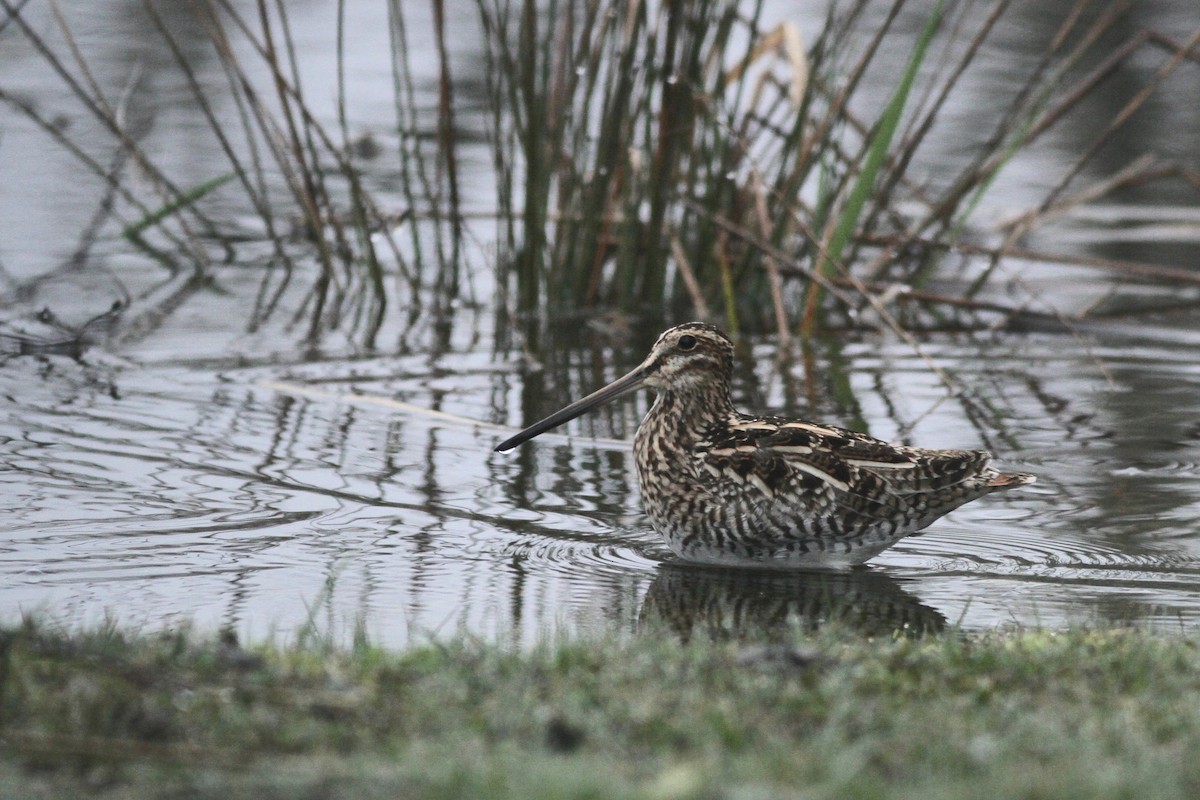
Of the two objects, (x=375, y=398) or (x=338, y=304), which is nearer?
(x=375, y=398)

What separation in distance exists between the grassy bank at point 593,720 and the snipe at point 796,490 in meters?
1.54

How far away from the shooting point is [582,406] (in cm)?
650

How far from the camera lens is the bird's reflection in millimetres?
5391

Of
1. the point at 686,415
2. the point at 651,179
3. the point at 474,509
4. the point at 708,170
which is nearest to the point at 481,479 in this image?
the point at 474,509

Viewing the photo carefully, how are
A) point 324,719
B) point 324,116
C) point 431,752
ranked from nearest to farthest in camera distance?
point 431,752, point 324,719, point 324,116

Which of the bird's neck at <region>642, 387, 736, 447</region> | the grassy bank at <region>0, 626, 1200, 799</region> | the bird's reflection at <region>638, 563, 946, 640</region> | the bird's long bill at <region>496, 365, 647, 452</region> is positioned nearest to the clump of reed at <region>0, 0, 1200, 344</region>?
the bird's neck at <region>642, 387, 736, 447</region>

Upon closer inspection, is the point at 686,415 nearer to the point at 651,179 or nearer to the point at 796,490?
the point at 796,490

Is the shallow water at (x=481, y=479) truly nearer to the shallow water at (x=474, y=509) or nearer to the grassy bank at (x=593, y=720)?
the shallow water at (x=474, y=509)

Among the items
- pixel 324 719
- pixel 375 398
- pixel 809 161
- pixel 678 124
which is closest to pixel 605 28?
pixel 678 124

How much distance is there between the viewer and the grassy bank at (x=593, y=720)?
3.20 m

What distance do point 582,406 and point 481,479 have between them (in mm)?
853

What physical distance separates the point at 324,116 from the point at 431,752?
12.0 meters

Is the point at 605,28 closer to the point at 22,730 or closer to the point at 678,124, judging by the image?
the point at 678,124

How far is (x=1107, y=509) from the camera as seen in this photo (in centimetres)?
673
